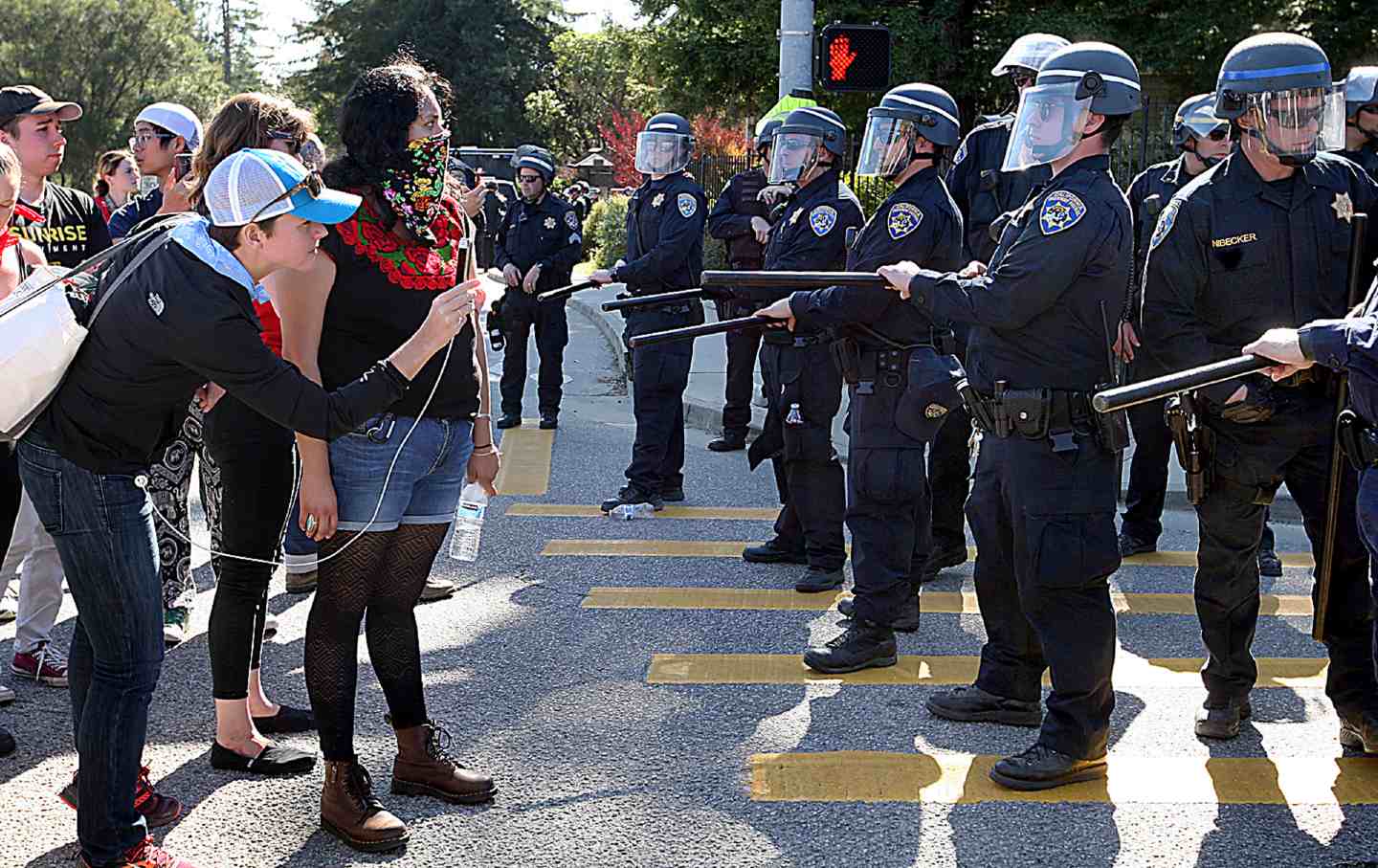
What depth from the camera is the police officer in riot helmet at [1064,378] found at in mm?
4332

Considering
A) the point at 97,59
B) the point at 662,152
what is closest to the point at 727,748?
the point at 662,152

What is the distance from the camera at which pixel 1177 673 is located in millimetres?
5609

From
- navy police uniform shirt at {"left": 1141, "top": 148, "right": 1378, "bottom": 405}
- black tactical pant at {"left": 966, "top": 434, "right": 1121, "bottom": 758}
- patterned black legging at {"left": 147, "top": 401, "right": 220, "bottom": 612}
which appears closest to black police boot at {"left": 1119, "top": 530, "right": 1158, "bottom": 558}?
navy police uniform shirt at {"left": 1141, "top": 148, "right": 1378, "bottom": 405}

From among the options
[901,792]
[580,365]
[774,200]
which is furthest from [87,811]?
[580,365]

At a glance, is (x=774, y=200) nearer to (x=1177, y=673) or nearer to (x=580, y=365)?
(x=1177, y=673)

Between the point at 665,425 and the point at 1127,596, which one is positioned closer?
the point at 1127,596

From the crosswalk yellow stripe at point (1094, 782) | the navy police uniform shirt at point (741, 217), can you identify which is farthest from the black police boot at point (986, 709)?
the navy police uniform shirt at point (741, 217)

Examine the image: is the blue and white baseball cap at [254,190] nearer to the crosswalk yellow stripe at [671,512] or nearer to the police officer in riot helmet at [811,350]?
the police officer in riot helmet at [811,350]

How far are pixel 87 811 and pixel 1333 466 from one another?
3670mm

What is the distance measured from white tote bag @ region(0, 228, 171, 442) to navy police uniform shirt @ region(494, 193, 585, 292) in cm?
769

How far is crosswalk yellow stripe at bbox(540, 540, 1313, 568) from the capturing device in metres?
7.36

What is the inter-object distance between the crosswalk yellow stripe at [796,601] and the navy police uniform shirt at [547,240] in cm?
492

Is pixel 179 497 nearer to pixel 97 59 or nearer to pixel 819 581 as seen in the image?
pixel 819 581

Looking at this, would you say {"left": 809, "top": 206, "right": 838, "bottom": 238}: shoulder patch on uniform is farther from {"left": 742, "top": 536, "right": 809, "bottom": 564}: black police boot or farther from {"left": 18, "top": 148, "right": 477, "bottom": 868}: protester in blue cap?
{"left": 18, "top": 148, "right": 477, "bottom": 868}: protester in blue cap
